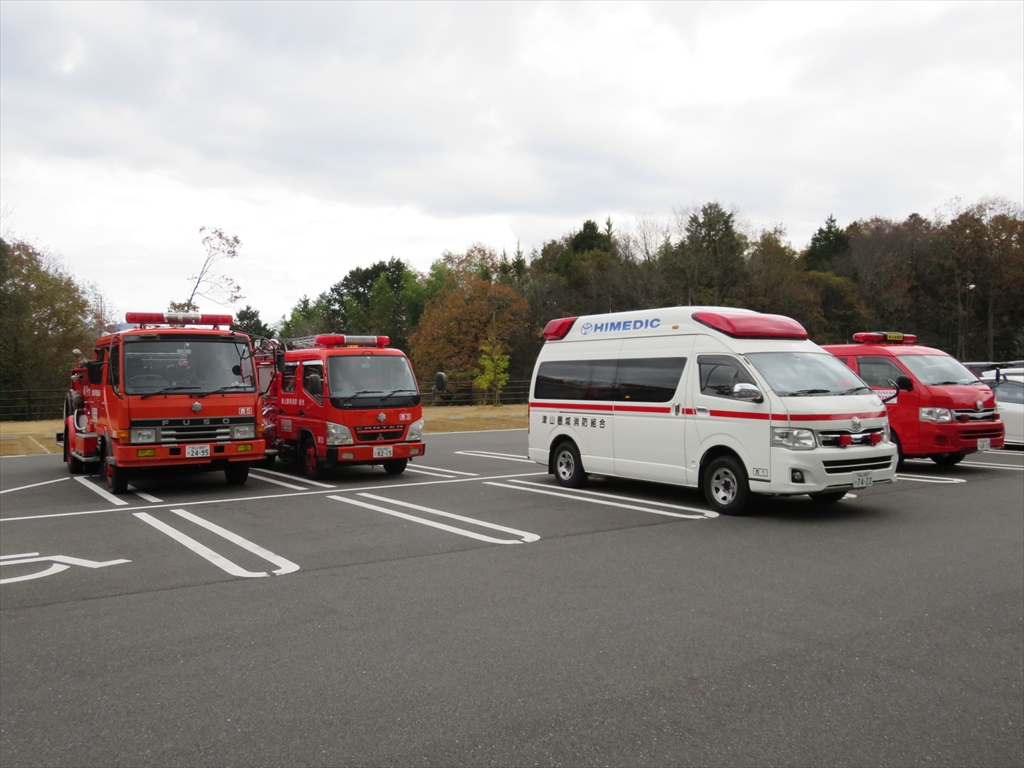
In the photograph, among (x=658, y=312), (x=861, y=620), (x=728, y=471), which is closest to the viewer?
(x=861, y=620)

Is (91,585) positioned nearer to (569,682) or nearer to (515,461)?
(569,682)

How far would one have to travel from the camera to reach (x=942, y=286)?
53.7 m

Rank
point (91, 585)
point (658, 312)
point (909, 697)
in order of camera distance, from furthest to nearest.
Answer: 1. point (658, 312)
2. point (91, 585)
3. point (909, 697)

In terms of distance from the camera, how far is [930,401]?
14.2 meters

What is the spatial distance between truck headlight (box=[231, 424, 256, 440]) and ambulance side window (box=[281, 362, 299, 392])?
2.32 m

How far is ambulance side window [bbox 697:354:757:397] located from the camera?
10.4 meters

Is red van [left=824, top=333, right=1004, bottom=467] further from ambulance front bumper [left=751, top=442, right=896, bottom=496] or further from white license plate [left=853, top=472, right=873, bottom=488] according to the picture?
white license plate [left=853, top=472, right=873, bottom=488]

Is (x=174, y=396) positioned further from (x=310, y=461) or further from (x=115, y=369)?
(x=310, y=461)

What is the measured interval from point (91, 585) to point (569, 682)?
471 centimetres

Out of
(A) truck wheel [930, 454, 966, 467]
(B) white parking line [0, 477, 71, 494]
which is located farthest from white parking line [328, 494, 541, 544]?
(A) truck wheel [930, 454, 966, 467]

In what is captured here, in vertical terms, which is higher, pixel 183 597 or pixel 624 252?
pixel 624 252

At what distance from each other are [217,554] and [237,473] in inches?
231

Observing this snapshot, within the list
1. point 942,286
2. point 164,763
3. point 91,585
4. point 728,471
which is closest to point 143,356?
point 91,585

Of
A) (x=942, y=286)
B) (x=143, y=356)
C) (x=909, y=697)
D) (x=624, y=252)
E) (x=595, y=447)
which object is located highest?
(x=624, y=252)
